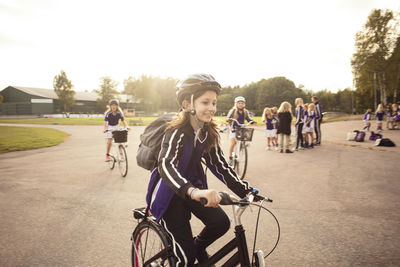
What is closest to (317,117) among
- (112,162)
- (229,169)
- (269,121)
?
(269,121)

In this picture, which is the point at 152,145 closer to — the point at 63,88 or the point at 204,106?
the point at 204,106

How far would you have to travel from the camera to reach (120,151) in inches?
287

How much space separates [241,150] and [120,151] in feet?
11.6

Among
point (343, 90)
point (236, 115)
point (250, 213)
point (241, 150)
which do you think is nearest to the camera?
point (250, 213)

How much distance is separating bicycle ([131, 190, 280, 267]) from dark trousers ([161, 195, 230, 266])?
9 cm

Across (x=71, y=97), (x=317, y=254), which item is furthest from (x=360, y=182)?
(x=71, y=97)

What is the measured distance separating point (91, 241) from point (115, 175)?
12.2 ft

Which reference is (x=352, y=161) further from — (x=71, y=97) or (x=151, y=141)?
(x=71, y=97)

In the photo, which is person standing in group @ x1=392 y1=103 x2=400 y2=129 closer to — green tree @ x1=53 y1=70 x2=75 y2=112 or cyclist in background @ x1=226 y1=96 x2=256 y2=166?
cyclist in background @ x1=226 y1=96 x2=256 y2=166

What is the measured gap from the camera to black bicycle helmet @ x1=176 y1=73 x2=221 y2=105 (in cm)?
192

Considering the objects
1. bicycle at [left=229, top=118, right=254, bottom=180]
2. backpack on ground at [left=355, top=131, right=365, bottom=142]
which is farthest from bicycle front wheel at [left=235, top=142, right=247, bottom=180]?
backpack on ground at [left=355, top=131, right=365, bottom=142]

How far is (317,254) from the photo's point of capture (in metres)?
2.94

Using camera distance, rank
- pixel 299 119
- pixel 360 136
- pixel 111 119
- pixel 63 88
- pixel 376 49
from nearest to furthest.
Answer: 1. pixel 111 119
2. pixel 299 119
3. pixel 360 136
4. pixel 376 49
5. pixel 63 88

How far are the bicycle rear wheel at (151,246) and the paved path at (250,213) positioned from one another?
755 millimetres
